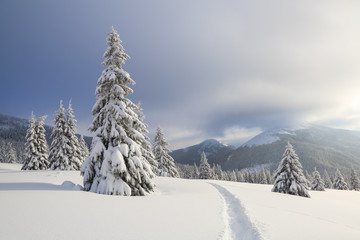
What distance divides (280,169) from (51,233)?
31140mm

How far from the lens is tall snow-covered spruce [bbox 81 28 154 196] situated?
→ 462 inches

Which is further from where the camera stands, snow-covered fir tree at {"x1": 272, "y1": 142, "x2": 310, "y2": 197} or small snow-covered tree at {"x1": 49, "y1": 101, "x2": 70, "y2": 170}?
small snow-covered tree at {"x1": 49, "y1": 101, "x2": 70, "y2": 170}

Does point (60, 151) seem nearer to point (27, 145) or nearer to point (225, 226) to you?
point (27, 145)

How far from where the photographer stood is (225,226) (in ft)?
21.5

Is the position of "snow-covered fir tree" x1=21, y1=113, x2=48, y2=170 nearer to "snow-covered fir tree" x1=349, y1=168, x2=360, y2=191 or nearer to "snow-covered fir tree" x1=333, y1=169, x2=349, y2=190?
"snow-covered fir tree" x1=333, y1=169, x2=349, y2=190

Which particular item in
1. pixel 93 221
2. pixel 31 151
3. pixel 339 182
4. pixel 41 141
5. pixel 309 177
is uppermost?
pixel 41 141

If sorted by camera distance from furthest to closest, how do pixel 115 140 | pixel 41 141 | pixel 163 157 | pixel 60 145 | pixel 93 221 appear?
pixel 163 157 → pixel 41 141 → pixel 60 145 → pixel 115 140 → pixel 93 221

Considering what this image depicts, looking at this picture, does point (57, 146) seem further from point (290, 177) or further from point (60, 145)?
point (290, 177)

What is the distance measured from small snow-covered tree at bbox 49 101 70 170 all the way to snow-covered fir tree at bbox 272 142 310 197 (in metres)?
32.4

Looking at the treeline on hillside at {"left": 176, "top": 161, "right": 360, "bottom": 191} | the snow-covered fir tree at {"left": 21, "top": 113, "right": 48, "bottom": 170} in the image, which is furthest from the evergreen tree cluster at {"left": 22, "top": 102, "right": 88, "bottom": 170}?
the treeline on hillside at {"left": 176, "top": 161, "right": 360, "bottom": 191}

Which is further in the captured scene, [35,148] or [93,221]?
[35,148]

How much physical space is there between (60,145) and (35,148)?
21.6 feet

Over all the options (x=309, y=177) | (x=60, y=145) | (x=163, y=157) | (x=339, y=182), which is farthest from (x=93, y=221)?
(x=309, y=177)

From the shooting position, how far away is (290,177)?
2777 cm
